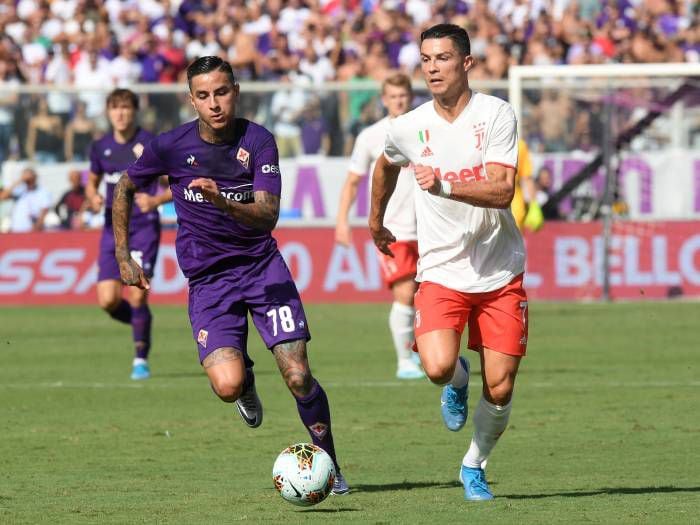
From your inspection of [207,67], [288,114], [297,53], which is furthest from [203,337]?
[297,53]

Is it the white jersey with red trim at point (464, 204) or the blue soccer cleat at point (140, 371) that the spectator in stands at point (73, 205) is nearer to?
the blue soccer cleat at point (140, 371)

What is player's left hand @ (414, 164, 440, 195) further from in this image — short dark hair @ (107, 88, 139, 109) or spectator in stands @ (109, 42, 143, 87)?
spectator in stands @ (109, 42, 143, 87)

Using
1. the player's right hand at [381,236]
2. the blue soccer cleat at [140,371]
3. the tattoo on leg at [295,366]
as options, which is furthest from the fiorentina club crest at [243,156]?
the blue soccer cleat at [140,371]

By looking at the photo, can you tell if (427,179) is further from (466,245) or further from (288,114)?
(288,114)

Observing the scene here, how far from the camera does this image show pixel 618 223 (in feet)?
73.0

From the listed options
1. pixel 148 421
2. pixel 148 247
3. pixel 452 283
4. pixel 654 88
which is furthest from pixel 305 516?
pixel 654 88

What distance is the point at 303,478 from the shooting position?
7.69m

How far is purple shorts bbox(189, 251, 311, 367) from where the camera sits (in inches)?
326

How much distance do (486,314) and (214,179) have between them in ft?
5.35

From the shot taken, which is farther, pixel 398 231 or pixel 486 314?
pixel 398 231

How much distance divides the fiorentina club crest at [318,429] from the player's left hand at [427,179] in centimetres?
154

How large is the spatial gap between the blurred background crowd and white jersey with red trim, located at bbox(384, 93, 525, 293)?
13.8 meters

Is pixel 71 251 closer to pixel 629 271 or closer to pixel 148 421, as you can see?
pixel 629 271

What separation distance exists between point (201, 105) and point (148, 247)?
21.0 ft
